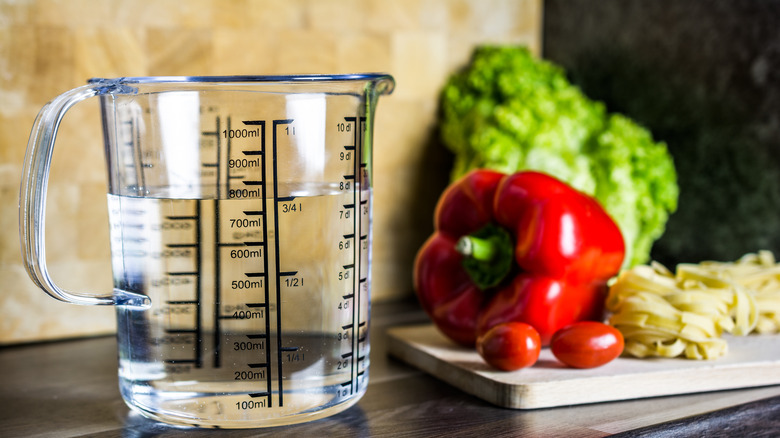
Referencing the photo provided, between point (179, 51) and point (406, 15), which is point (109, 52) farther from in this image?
point (406, 15)

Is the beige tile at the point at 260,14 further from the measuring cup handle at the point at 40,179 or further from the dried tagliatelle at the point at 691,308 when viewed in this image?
the dried tagliatelle at the point at 691,308

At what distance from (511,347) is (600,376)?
0.10 meters

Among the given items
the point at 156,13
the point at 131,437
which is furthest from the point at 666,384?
the point at 156,13

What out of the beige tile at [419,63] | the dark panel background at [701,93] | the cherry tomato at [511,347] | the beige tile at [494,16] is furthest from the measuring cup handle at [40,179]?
the dark panel background at [701,93]

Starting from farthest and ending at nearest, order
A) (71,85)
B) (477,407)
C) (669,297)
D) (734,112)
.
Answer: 1. (734,112)
2. (71,85)
3. (669,297)
4. (477,407)

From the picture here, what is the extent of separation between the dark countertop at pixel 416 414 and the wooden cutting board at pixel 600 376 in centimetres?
1

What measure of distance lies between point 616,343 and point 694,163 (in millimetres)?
648

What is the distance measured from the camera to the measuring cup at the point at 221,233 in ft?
2.32

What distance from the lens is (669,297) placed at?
0.97 metres

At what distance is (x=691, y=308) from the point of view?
3.13 feet

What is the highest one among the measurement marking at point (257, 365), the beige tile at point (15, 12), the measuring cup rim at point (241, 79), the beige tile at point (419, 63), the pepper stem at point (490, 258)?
the beige tile at point (15, 12)

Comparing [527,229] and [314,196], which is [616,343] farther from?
[314,196]

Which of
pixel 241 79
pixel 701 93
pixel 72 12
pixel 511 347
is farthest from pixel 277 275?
pixel 701 93

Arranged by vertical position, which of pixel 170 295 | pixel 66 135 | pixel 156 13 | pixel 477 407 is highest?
pixel 156 13
